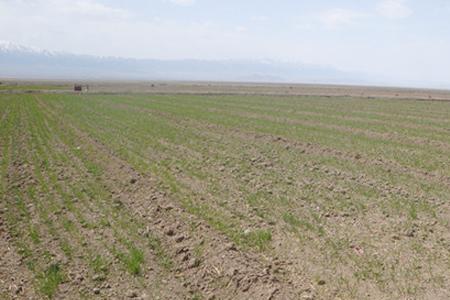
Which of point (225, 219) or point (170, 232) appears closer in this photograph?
point (170, 232)

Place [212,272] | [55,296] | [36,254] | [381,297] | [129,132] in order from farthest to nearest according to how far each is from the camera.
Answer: [129,132] < [36,254] < [212,272] < [55,296] < [381,297]

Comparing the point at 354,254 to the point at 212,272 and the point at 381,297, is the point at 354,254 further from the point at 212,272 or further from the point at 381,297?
the point at 212,272

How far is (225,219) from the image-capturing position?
35.3 ft

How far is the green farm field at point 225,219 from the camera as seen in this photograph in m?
7.74

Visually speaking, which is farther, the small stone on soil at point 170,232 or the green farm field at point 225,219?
the small stone on soil at point 170,232

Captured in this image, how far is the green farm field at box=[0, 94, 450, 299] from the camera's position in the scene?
7.74 meters

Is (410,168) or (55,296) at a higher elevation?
(410,168)

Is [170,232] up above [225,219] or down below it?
below

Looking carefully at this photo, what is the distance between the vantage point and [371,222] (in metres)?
10.3

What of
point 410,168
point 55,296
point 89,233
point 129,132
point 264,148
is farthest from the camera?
point 129,132

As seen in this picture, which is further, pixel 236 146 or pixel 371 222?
pixel 236 146

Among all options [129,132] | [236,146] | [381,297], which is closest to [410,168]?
[236,146]

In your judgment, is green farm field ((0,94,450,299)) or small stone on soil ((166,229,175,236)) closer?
green farm field ((0,94,450,299))

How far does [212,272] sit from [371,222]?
4.61 m
